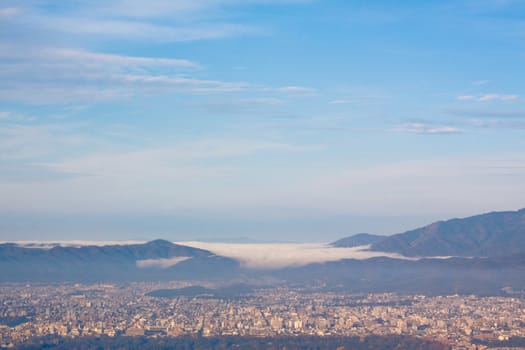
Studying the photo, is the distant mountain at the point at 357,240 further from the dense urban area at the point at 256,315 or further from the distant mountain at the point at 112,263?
the dense urban area at the point at 256,315

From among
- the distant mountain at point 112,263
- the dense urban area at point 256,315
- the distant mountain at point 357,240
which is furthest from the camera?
the distant mountain at point 357,240

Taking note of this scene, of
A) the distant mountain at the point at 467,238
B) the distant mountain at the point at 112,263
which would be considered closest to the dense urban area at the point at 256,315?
the distant mountain at the point at 112,263

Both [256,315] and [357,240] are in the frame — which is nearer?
[256,315]

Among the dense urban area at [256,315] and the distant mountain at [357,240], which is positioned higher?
the distant mountain at [357,240]

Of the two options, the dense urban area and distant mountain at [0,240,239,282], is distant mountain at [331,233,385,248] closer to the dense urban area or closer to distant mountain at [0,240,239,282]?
distant mountain at [0,240,239,282]

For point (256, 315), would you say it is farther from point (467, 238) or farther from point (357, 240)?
point (357, 240)

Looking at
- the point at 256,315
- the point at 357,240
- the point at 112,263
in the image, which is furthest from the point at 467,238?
the point at 256,315
